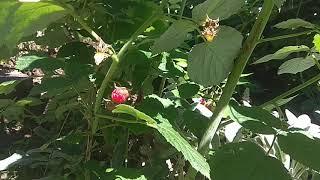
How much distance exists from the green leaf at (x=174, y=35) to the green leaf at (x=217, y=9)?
3 cm

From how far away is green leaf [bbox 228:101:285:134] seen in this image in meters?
0.79

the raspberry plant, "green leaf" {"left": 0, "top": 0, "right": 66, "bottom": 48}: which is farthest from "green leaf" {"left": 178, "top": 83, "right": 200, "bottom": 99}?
"green leaf" {"left": 0, "top": 0, "right": 66, "bottom": 48}

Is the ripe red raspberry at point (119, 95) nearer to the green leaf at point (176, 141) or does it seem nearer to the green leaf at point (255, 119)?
the green leaf at point (176, 141)

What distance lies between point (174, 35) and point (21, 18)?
0.20 meters

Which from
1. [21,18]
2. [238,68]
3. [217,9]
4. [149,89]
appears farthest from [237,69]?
[21,18]

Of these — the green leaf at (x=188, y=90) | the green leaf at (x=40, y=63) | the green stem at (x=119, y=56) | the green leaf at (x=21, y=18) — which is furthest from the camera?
the green leaf at (x=188, y=90)

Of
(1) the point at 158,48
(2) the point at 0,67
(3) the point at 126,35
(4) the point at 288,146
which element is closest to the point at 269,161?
(4) the point at 288,146

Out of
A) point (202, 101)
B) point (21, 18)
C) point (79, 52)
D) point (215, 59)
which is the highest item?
point (21, 18)

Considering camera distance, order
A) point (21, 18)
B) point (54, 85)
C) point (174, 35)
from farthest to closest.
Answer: point (54, 85) → point (174, 35) → point (21, 18)

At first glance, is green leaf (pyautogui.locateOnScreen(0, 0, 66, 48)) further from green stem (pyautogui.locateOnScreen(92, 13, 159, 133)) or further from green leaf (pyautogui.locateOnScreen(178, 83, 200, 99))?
green leaf (pyautogui.locateOnScreen(178, 83, 200, 99))

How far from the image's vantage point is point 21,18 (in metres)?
0.63

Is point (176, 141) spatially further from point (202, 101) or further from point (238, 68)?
point (202, 101)

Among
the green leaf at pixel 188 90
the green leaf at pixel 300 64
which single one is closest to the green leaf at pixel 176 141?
the green leaf at pixel 188 90

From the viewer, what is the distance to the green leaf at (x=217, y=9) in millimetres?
750
